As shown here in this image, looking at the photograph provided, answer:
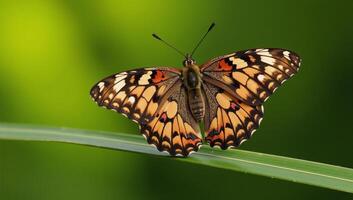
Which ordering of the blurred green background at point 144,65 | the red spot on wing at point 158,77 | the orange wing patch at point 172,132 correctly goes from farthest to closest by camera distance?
the blurred green background at point 144,65 → the red spot on wing at point 158,77 → the orange wing patch at point 172,132

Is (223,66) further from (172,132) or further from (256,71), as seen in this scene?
(172,132)

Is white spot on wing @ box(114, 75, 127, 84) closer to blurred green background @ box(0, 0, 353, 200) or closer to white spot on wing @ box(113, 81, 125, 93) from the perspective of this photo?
white spot on wing @ box(113, 81, 125, 93)

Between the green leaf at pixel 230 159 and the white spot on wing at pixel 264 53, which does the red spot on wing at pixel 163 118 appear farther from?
the white spot on wing at pixel 264 53

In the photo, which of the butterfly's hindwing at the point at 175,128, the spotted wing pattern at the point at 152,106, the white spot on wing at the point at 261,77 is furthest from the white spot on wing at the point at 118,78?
the white spot on wing at the point at 261,77

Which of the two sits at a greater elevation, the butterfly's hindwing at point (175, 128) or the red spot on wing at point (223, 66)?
the red spot on wing at point (223, 66)

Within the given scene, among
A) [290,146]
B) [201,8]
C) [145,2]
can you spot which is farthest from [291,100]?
[145,2]

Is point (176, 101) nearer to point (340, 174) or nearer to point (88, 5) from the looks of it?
point (340, 174)
